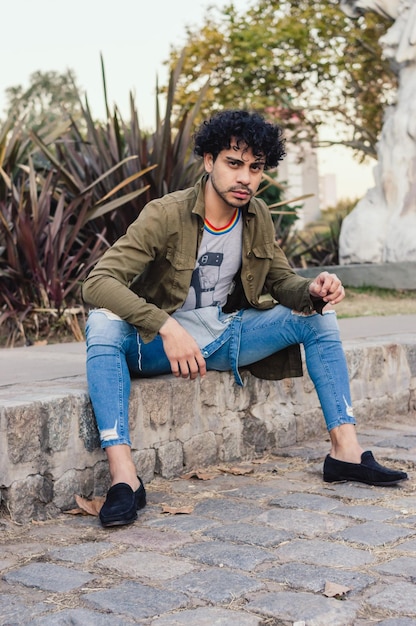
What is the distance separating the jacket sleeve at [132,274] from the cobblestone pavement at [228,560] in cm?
64

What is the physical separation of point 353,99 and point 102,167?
41.3ft

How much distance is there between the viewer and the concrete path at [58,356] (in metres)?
3.68

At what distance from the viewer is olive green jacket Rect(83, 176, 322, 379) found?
305 cm

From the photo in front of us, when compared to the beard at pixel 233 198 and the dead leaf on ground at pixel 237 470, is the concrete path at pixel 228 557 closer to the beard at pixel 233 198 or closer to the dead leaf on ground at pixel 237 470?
the dead leaf on ground at pixel 237 470

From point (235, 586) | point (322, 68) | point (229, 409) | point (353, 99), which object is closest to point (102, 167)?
point (229, 409)

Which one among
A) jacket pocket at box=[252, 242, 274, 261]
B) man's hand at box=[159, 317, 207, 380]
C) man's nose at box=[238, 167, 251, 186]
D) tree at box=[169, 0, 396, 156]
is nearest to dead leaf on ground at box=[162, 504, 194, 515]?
man's hand at box=[159, 317, 207, 380]

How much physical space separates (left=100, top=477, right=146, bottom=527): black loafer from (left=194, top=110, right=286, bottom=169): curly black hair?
4.08 ft

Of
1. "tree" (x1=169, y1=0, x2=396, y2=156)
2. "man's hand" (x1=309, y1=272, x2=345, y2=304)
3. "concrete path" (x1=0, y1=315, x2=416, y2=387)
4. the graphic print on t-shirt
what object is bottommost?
"concrete path" (x1=0, y1=315, x2=416, y2=387)

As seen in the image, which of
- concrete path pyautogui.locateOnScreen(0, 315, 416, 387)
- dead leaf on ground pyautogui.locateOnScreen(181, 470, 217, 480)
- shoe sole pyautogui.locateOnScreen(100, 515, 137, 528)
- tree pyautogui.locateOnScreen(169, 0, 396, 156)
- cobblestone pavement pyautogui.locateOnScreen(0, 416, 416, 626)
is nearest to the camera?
cobblestone pavement pyautogui.locateOnScreen(0, 416, 416, 626)

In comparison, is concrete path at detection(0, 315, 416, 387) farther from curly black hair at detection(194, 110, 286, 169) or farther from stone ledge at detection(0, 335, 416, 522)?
curly black hair at detection(194, 110, 286, 169)

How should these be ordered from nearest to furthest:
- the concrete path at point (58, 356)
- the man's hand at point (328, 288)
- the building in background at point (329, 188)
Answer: the man's hand at point (328, 288) < the concrete path at point (58, 356) < the building in background at point (329, 188)

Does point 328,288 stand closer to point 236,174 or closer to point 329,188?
point 236,174

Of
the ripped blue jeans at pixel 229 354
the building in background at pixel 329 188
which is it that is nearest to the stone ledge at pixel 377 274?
the ripped blue jeans at pixel 229 354

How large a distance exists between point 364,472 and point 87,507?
993 millimetres
